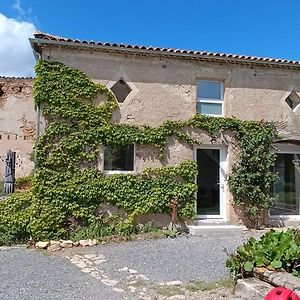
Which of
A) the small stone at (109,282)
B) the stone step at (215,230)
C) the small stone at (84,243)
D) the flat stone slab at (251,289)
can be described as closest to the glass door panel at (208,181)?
the stone step at (215,230)

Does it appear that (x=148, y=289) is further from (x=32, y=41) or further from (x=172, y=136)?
(x=32, y=41)

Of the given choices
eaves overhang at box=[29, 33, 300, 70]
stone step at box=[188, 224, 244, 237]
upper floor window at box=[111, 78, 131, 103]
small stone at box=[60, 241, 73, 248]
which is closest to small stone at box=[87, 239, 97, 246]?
small stone at box=[60, 241, 73, 248]

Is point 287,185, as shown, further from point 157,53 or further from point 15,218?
point 15,218

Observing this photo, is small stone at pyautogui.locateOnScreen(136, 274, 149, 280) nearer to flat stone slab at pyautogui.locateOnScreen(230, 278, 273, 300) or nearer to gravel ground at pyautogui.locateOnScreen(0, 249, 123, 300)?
gravel ground at pyautogui.locateOnScreen(0, 249, 123, 300)

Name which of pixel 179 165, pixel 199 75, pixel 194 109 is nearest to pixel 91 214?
pixel 179 165

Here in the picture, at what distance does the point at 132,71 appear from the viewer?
11883 millimetres

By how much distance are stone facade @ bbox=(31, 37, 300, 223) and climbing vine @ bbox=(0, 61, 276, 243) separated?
0.95ft

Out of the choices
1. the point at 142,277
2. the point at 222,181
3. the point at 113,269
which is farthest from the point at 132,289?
the point at 222,181

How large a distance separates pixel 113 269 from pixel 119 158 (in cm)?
449

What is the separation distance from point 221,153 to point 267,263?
7.20 meters

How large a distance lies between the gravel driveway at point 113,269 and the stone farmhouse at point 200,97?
2.62 m

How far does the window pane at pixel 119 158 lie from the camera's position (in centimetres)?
1152

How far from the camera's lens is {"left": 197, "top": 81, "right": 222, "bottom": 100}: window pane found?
12.6m

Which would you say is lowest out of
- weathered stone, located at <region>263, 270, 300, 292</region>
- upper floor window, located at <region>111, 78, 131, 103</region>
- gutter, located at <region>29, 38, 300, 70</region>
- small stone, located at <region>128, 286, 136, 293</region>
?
small stone, located at <region>128, 286, 136, 293</region>
